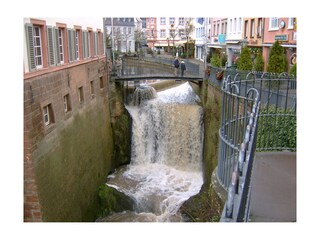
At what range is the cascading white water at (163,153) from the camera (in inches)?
533

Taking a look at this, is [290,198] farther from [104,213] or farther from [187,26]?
[187,26]

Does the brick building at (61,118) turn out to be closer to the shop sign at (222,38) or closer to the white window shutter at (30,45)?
the white window shutter at (30,45)

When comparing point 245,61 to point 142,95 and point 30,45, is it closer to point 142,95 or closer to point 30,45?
point 142,95

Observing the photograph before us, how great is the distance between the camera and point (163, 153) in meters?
16.3

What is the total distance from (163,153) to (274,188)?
1196 cm

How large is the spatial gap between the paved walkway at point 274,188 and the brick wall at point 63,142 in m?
5.35

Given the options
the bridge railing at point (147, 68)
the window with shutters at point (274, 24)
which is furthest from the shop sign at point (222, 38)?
the bridge railing at point (147, 68)

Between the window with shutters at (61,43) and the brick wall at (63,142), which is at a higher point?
the window with shutters at (61,43)

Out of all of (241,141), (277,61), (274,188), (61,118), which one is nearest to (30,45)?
(61,118)

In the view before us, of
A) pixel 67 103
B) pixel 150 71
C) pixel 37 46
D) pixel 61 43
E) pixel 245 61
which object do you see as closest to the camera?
pixel 37 46

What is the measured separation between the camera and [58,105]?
10031 millimetres

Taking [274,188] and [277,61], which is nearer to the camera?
[274,188]

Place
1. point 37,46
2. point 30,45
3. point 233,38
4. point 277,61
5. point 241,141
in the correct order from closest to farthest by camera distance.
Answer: point 241,141 < point 30,45 < point 37,46 < point 277,61 < point 233,38

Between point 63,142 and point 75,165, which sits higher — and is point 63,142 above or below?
above
